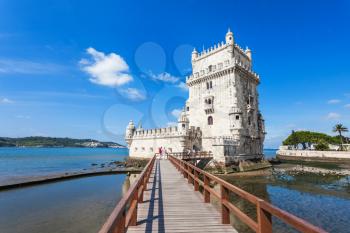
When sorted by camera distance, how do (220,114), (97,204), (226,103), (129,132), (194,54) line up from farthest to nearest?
(129,132) → (194,54) → (220,114) → (226,103) → (97,204)

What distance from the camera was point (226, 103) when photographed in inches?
1612

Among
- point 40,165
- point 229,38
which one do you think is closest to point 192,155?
point 229,38

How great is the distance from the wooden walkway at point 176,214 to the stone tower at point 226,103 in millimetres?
26674

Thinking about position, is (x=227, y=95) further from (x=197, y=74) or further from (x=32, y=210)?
(x=32, y=210)

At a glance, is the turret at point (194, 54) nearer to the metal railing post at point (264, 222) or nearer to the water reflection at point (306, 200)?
the water reflection at point (306, 200)

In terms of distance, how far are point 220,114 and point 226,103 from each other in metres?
2.31

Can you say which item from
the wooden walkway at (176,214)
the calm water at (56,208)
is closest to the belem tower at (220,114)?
the calm water at (56,208)

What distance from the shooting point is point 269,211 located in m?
3.94

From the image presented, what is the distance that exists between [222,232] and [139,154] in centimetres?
4556

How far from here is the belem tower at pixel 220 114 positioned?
3922 centimetres

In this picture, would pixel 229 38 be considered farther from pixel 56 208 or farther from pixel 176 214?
pixel 176 214

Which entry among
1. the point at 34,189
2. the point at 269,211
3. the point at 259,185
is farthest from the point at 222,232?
the point at 34,189

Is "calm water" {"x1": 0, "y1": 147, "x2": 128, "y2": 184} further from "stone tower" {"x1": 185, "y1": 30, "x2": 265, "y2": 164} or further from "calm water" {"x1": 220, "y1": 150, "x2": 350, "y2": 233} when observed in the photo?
"calm water" {"x1": 220, "y1": 150, "x2": 350, "y2": 233}

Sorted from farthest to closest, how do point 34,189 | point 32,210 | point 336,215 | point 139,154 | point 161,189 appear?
1. point 139,154
2. point 34,189
3. point 32,210
4. point 336,215
5. point 161,189
